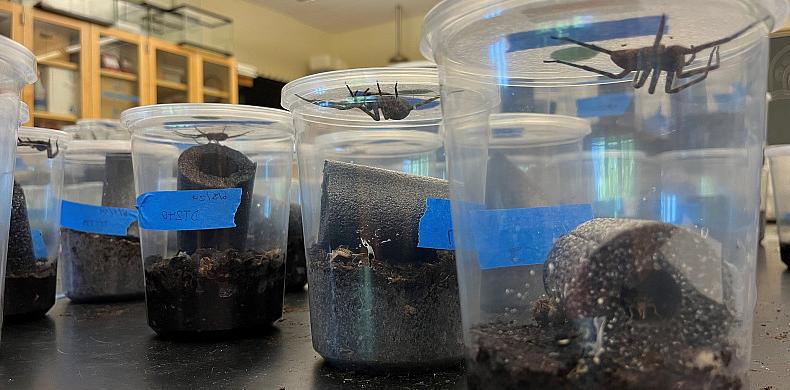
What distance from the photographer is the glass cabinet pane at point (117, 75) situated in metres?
2.96

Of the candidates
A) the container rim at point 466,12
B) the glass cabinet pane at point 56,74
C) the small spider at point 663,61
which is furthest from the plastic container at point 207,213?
the glass cabinet pane at point 56,74

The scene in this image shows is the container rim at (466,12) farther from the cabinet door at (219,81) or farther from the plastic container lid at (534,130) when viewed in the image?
the cabinet door at (219,81)

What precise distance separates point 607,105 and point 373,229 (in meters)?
0.23

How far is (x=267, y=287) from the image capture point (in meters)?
0.71

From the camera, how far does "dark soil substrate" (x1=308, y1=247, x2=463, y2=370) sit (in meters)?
0.50

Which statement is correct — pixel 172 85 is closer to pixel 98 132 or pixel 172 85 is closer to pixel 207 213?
pixel 98 132

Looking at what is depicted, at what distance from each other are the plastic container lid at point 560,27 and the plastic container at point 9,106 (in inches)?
17.0

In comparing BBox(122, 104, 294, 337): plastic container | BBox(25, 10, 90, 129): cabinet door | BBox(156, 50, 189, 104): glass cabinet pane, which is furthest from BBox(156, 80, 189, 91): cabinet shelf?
BBox(122, 104, 294, 337): plastic container

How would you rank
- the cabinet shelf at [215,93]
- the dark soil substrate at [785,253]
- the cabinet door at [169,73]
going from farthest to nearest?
the cabinet shelf at [215,93] → the cabinet door at [169,73] → the dark soil substrate at [785,253]

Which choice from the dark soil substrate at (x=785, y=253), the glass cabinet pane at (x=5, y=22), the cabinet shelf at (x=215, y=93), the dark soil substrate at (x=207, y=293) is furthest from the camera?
the cabinet shelf at (x=215, y=93)

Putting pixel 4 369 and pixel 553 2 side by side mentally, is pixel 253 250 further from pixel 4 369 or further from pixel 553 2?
pixel 553 2

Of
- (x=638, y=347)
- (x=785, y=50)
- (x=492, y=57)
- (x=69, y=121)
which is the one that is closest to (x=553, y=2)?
(x=492, y=57)

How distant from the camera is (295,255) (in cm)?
97

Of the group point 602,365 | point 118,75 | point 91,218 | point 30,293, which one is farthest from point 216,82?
point 602,365
